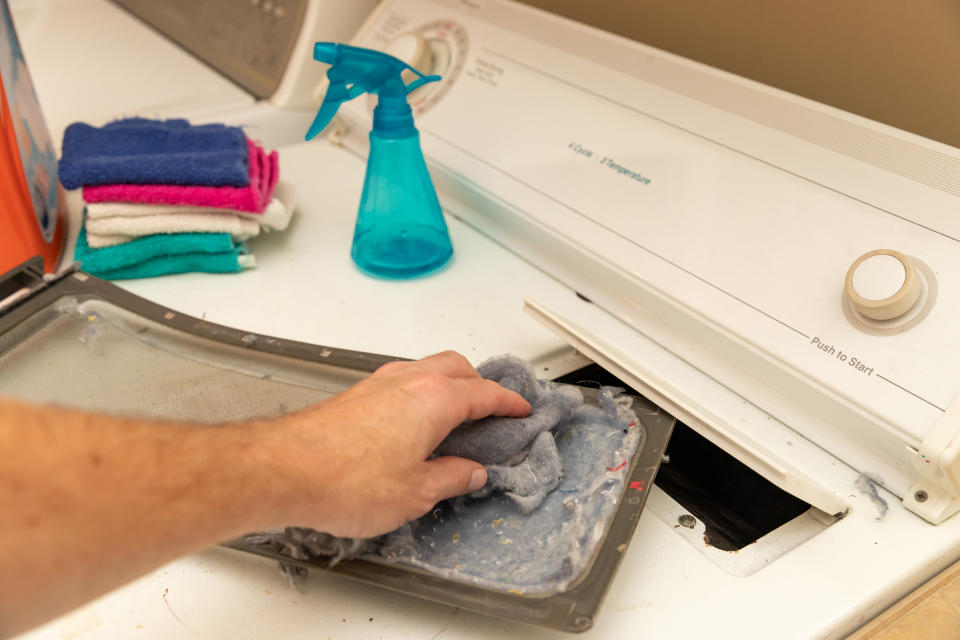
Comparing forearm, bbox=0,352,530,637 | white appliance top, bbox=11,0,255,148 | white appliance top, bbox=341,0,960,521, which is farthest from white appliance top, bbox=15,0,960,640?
white appliance top, bbox=11,0,255,148

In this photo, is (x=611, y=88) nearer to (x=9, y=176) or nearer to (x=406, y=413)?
(x=406, y=413)

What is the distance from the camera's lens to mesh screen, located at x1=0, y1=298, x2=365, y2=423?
0.76 metres

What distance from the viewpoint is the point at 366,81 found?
860 millimetres

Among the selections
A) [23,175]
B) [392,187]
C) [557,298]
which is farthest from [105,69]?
[557,298]

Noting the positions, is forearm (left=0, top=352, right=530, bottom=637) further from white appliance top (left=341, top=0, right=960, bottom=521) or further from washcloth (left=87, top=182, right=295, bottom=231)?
washcloth (left=87, top=182, right=295, bottom=231)

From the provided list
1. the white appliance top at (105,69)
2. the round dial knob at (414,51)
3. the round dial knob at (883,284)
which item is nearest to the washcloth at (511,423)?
the round dial knob at (883,284)

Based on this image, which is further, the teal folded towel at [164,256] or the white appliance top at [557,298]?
the teal folded towel at [164,256]

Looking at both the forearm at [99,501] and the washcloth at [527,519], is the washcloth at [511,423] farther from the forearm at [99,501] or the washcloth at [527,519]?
the forearm at [99,501]

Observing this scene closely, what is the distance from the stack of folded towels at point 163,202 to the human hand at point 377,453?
16.8 inches

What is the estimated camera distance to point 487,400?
2.07ft

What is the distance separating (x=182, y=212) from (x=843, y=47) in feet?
2.58

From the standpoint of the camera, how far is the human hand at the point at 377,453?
521 mm

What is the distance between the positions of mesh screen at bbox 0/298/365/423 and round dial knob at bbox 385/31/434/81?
20.2 inches

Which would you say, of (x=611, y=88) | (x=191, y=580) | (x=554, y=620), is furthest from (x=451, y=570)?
(x=611, y=88)
